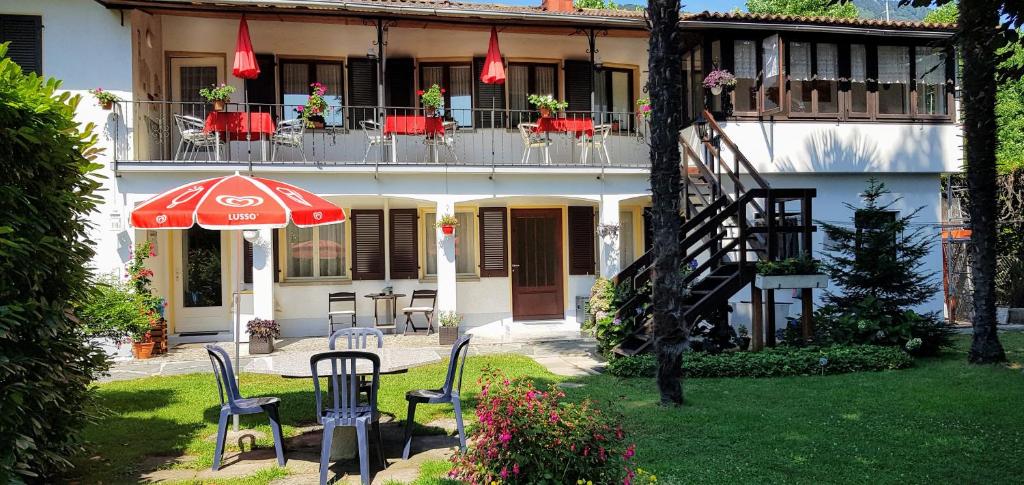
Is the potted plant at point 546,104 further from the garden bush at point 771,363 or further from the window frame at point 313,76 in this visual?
the garden bush at point 771,363

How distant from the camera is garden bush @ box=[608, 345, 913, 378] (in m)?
9.73

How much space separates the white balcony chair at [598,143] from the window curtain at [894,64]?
558cm

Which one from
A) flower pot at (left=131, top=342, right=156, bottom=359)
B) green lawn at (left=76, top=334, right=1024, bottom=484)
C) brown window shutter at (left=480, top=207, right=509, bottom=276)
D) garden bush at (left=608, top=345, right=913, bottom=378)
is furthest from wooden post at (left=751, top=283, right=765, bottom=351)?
flower pot at (left=131, top=342, right=156, bottom=359)

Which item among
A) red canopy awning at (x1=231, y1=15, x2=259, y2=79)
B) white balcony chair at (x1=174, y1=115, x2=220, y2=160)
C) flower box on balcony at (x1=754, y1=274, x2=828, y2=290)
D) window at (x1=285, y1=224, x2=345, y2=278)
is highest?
red canopy awning at (x1=231, y1=15, x2=259, y2=79)

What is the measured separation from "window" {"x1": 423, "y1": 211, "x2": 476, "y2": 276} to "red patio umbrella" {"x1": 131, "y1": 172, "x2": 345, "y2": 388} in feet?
28.8

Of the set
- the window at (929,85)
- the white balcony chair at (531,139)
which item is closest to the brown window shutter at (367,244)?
the white balcony chair at (531,139)

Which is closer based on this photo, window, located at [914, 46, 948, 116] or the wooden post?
the wooden post

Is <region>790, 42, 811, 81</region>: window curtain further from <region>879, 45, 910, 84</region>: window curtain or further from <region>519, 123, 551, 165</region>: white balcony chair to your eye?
<region>519, 123, 551, 165</region>: white balcony chair

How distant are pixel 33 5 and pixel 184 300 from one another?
6.06 metres

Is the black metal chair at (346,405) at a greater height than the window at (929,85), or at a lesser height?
lesser

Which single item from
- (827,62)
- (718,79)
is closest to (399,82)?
(718,79)

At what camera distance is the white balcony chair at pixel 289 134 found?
1351 cm

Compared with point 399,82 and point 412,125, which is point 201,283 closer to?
point 412,125

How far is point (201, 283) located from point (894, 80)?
Answer: 583 inches
